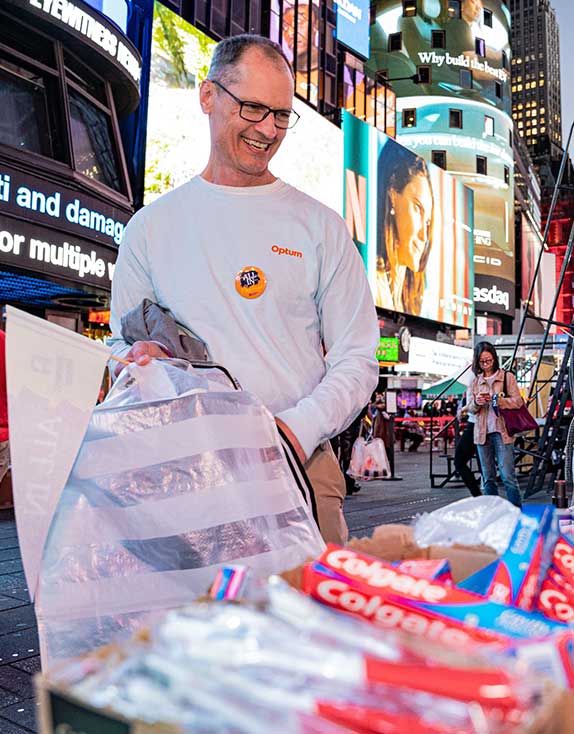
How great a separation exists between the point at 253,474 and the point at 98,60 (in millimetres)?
11623

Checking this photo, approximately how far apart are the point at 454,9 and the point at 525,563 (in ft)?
172

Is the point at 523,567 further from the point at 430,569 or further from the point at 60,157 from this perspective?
the point at 60,157

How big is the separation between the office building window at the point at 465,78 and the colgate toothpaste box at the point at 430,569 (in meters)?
49.6

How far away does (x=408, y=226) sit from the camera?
3288 cm

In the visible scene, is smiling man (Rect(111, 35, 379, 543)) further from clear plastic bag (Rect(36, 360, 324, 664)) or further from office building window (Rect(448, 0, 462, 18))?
office building window (Rect(448, 0, 462, 18))

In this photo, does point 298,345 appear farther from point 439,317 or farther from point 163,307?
point 439,317

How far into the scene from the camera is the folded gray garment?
1.75 m

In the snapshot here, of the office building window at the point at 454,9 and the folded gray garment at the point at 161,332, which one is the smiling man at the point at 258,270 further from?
the office building window at the point at 454,9

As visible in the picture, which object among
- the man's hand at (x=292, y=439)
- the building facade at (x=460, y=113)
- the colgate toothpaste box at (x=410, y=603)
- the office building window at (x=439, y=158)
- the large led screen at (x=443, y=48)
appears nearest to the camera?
the colgate toothpaste box at (x=410, y=603)

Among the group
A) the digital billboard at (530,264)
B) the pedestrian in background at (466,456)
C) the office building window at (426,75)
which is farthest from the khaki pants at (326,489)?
the digital billboard at (530,264)

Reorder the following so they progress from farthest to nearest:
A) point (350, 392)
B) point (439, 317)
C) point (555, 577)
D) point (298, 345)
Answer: point (439, 317)
point (298, 345)
point (350, 392)
point (555, 577)

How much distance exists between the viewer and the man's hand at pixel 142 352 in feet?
4.62

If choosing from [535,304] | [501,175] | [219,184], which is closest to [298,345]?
[219,184]

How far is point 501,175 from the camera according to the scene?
46375 mm
